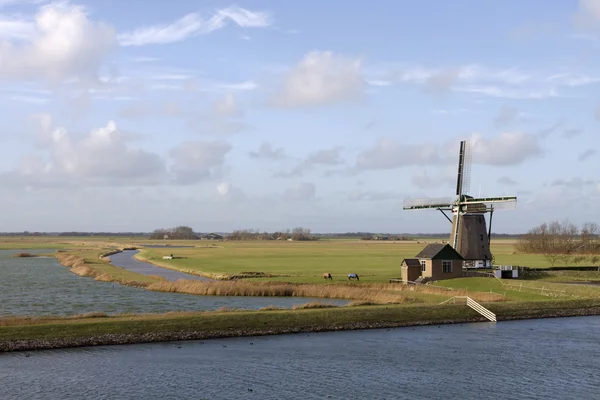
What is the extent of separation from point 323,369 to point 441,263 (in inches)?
1770

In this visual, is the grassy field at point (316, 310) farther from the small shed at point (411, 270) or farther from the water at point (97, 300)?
the water at point (97, 300)

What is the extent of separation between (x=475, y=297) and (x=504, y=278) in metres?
15.3

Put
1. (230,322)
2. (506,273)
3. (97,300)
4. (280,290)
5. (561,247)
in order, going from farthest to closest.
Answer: (561,247)
(506,273)
(280,290)
(97,300)
(230,322)

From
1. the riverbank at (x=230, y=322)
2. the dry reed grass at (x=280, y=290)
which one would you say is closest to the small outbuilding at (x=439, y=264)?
the dry reed grass at (x=280, y=290)

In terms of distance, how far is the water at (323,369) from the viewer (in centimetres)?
3105

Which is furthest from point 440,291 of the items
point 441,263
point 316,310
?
point 316,310

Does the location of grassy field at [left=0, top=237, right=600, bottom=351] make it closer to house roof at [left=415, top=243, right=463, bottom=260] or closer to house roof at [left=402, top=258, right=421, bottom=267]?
house roof at [left=402, top=258, right=421, bottom=267]

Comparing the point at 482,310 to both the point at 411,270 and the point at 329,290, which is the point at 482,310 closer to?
the point at 329,290

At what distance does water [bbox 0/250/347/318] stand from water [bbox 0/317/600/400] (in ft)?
52.4

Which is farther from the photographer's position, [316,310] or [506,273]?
[506,273]

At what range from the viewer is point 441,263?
A: 77.6 m

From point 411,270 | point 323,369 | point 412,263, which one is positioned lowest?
point 323,369

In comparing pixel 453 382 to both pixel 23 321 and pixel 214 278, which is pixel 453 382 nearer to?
pixel 23 321

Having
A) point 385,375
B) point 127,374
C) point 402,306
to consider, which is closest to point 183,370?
point 127,374
